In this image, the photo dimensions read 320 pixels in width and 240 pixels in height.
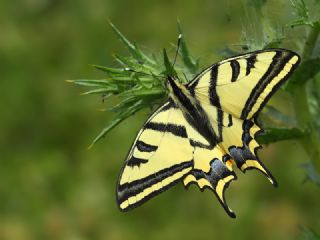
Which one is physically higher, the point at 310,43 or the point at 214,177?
the point at 310,43

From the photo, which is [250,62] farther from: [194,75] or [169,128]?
[169,128]

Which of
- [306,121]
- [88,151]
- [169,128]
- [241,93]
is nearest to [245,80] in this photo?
→ [241,93]

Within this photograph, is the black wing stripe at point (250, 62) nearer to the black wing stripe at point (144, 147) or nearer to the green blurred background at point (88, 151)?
→ the black wing stripe at point (144, 147)

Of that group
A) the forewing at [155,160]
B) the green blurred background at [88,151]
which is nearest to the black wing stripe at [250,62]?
the forewing at [155,160]

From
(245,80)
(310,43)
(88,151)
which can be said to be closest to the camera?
(310,43)

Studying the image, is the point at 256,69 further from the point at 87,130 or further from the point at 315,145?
the point at 87,130

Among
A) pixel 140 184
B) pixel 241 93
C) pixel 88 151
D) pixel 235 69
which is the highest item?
pixel 88 151

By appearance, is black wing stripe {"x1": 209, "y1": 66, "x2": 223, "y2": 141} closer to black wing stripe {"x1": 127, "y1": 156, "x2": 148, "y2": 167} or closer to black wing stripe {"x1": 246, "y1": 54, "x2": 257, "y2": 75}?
black wing stripe {"x1": 246, "y1": 54, "x2": 257, "y2": 75}
